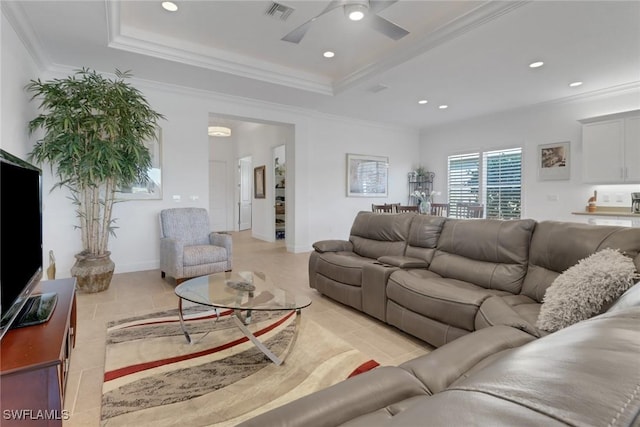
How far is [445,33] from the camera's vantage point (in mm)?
3453

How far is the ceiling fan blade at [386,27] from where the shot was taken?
274 centimetres

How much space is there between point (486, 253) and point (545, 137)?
4.59 meters

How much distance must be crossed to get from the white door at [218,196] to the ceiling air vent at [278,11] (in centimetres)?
642

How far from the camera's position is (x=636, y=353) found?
1.46 ft

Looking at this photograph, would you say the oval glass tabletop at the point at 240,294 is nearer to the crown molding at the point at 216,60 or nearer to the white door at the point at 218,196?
the crown molding at the point at 216,60

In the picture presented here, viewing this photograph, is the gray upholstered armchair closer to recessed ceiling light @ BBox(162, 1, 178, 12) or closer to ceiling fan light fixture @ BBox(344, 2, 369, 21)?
recessed ceiling light @ BBox(162, 1, 178, 12)

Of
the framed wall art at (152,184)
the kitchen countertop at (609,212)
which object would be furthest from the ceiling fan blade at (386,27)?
the kitchen countertop at (609,212)

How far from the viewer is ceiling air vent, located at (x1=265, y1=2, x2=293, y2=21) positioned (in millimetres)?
3186

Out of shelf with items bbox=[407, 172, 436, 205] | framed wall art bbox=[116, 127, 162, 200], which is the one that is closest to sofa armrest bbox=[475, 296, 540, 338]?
framed wall art bbox=[116, 127, 162, 200]

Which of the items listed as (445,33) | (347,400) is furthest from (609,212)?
(347,400)

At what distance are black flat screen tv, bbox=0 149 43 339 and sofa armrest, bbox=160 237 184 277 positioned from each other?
5.32 feet

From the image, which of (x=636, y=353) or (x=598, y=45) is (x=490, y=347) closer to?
(x=636, y=353)

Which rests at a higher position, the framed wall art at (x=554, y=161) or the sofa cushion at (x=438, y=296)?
the framed wall art at (x=554, y=161)

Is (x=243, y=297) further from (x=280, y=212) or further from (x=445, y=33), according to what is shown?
(x=280, y=212)
